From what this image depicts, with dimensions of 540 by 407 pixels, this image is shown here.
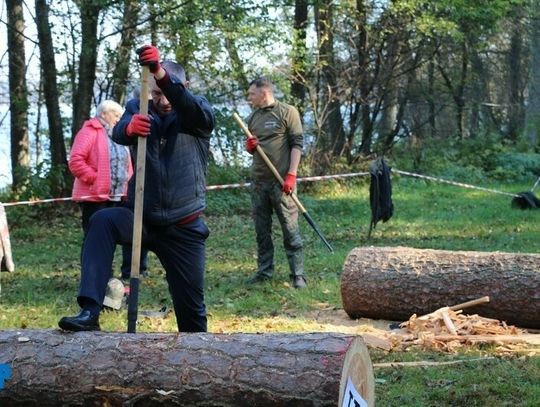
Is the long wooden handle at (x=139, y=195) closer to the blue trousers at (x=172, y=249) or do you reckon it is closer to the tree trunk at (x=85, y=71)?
the blue trousers at (x=172, y=249)

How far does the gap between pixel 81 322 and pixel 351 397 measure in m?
1.57

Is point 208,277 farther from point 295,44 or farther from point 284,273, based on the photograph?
point 295,44

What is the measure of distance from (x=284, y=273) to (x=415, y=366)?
4.48 m

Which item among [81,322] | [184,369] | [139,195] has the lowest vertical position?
[184,369]

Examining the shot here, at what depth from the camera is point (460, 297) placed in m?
7.99

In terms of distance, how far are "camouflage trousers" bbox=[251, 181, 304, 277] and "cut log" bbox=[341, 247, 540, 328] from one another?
1.36 meters

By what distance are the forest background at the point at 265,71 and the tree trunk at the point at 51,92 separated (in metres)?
0.02

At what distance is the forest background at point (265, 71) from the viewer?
17.2 meters

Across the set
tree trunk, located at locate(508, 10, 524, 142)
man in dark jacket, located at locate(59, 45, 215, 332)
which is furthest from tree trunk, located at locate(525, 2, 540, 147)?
Result: man in dark jacket, located at locate(59, 45, 215, 332)

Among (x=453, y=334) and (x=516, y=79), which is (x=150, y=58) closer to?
(x=453, y=334)

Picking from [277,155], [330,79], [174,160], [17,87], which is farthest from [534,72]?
[174,160]

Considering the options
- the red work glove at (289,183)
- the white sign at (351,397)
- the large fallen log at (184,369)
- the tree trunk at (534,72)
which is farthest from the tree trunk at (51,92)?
the tree trunk at (534,72)

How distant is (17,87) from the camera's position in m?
18.6

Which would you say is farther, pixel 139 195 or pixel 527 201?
pixel 527 201
